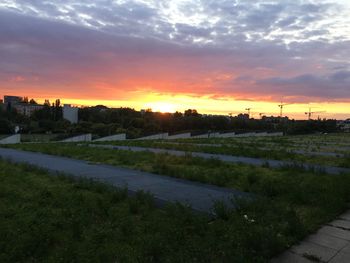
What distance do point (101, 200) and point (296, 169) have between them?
Result: 6796 millimetres

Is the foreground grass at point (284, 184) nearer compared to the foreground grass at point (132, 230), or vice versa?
the foreground grass at point (132, 230)

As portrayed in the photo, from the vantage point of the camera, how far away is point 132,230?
5.05 metres

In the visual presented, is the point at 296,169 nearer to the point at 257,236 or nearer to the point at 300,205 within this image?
the point at 300,205

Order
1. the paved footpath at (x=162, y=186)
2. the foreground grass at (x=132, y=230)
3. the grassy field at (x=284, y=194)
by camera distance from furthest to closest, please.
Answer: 1. the paved footpath at (x=162, y=186)
2. the grassy field at (x=284, y=194)
3. the foreground grass at (x=132, y=230)

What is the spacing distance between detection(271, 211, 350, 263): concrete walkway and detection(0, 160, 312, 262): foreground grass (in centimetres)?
13

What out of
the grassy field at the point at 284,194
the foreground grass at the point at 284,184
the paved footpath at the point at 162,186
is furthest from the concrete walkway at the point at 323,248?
the paved footpath at the point at 162,186

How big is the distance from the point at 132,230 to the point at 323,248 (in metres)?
2.48

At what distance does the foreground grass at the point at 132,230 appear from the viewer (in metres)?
4.15

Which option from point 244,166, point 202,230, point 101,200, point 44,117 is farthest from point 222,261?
point 44,117

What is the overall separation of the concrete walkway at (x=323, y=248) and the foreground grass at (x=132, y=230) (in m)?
0.13

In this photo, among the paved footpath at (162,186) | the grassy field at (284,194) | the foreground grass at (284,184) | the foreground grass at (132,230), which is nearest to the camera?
the foreground grass at (132,230)

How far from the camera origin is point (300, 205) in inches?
263

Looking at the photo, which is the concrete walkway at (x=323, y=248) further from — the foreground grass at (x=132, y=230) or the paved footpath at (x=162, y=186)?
the paved footpath at (x=162, y=186)

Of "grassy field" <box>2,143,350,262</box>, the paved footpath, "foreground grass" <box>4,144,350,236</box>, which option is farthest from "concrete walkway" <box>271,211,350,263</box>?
the paved footpath
